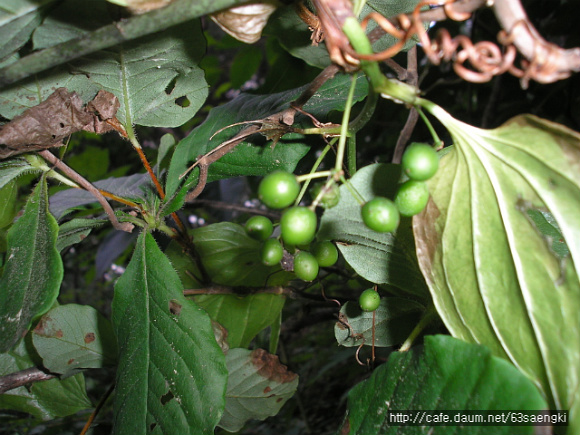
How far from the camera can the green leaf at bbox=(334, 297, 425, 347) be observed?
1229 mm

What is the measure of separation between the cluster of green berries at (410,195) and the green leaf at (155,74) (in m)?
0.71

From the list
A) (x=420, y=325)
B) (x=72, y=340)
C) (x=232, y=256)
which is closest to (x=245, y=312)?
(x=232, y=256)

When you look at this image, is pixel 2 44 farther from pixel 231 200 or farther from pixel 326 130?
A: pixel 231 200

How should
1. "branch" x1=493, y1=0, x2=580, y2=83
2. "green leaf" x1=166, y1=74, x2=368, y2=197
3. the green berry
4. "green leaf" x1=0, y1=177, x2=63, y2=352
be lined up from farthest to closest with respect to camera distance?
"green leaf" x1=166, y1=74, x2=368, y2=197, the green berry, "green leaf" x1=0, y1=177, x2=63, y2=352, "branch" x1=493, y1=0, x2=580, y2=83

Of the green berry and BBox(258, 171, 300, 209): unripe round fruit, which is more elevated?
BBox(258, 171, 300, 209): unripe round fruit

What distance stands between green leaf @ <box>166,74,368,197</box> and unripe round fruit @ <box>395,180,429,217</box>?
50cm

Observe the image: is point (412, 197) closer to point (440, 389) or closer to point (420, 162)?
point (420, 162)

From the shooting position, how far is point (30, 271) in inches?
37.3

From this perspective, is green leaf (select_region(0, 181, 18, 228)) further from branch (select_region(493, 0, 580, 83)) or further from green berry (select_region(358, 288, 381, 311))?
branch (select_region(493, 0, 580, 83))

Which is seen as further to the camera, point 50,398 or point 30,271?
point 50,398

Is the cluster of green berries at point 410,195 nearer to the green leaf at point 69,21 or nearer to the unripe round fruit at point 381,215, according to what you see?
the unripe round fruit at point 381,215

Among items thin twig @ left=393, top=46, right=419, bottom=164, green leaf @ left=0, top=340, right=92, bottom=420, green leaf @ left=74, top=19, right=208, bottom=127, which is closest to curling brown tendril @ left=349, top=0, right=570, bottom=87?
green leaf @ left=74, top=19, right=208, bottom=127

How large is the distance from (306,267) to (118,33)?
1.99 feet

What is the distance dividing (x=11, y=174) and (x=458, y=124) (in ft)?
3.62
